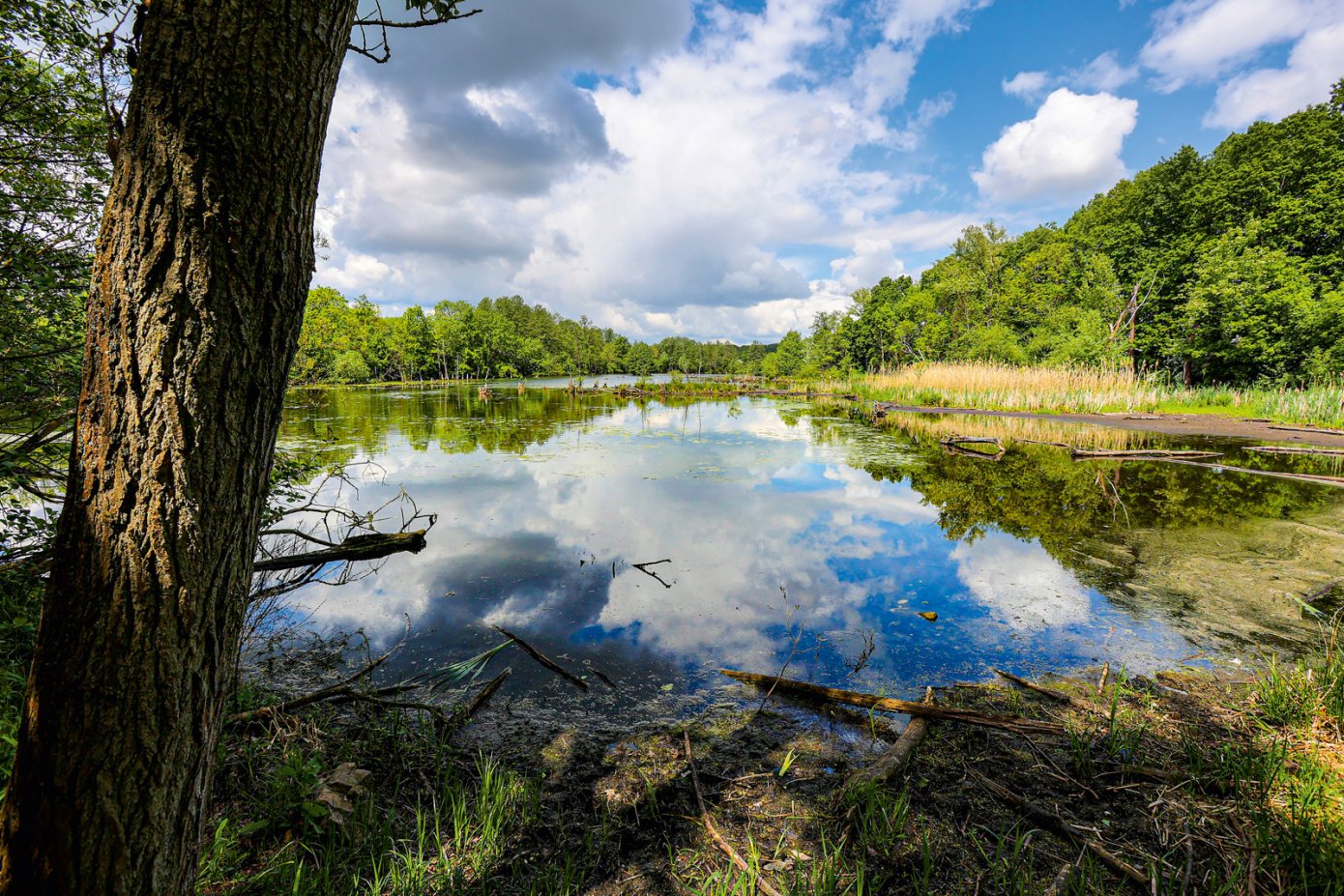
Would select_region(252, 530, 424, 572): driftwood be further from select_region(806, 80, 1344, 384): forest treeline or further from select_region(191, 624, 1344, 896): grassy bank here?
select_region(806, 80, 1344, 384): forest treeline

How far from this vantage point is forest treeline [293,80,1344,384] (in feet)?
66.3

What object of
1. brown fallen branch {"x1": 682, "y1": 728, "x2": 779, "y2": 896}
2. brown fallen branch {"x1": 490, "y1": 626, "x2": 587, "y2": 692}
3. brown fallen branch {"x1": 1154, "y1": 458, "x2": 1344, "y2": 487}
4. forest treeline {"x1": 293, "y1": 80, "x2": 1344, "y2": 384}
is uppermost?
forest treeline {"x1": 293, "y1": 80, "x2": 1344, "y2": 384}

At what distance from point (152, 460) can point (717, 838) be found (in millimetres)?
2261

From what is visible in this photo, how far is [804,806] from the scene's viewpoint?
7.39ft

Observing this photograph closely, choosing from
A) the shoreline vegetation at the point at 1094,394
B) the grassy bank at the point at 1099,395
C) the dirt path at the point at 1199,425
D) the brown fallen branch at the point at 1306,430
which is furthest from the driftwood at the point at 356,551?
the grassy bank at the point at 1099,395

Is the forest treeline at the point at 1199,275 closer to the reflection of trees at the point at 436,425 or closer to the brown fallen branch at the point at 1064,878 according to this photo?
the reflection of trees at the point at 436,425

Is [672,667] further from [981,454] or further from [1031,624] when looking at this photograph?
[981,454]

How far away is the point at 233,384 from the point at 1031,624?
5.35m

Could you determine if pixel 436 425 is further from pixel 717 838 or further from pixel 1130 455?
pixel 1130 455

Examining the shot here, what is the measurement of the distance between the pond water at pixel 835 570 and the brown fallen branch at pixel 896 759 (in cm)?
67

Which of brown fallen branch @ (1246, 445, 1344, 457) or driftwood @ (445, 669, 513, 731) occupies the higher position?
brown fallen branch @ (1246, 445, 1344, 457)

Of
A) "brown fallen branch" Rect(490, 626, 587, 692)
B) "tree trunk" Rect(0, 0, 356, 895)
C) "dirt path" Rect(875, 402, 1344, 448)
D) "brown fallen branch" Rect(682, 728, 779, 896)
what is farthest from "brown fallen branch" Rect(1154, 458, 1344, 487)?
"tree trunk" Rect(0, 0, 356, 895)

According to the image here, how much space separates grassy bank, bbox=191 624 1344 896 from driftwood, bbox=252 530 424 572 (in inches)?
31.6

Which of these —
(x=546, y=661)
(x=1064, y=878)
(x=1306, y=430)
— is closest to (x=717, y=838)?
(x=1064, y=878)
